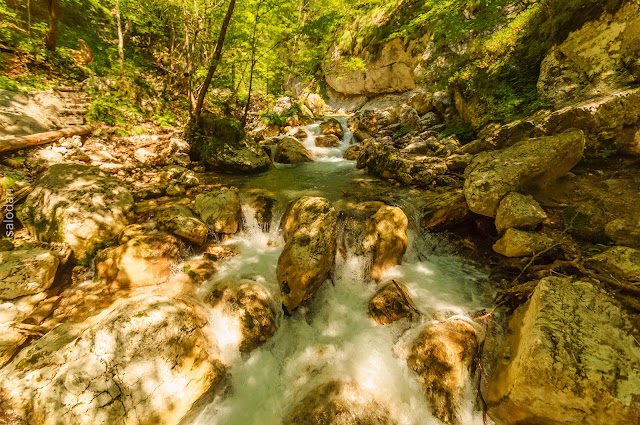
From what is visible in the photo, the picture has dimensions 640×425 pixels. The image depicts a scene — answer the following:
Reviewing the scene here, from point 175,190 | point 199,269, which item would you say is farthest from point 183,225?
point 175,190

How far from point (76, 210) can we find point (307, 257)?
3964 mm

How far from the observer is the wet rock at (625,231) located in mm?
3275

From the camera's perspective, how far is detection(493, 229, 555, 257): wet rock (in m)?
3.58

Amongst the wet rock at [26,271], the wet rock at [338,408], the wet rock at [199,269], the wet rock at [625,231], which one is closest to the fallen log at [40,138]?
the wet rock at [26,271]

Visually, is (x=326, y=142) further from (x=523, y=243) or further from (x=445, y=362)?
(x=445, y=362)

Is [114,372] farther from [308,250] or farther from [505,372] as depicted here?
[505,372]

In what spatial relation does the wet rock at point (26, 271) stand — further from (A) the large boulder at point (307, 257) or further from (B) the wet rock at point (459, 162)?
(B) the wet rock at point (459, 162)

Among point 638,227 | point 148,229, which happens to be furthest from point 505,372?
point 148,229

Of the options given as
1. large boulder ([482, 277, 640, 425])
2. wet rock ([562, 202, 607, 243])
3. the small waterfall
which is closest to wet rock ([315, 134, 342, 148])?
the small waterfall

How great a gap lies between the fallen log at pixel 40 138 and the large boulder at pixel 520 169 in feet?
28.1

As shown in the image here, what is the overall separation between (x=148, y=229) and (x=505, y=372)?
560 centimetres

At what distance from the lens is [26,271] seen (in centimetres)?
339

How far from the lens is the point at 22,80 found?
22.1 ft

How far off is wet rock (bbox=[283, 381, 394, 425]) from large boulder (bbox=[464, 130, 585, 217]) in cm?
334
